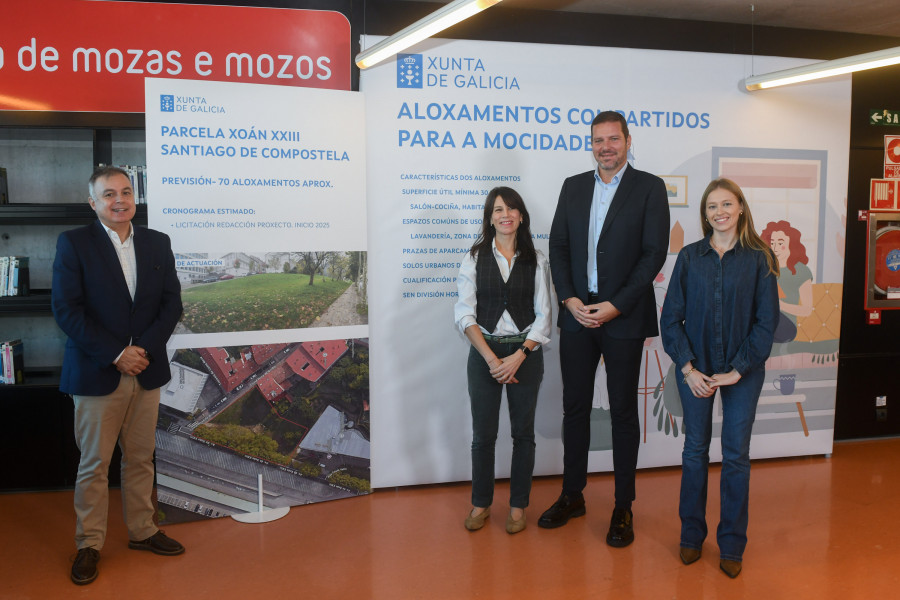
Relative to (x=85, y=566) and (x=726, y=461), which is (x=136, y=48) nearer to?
(x=85, y=566)

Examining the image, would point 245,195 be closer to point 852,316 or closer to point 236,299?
point 236,299

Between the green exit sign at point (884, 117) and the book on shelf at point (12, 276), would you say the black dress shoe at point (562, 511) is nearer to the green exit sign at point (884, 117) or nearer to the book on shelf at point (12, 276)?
the book on shelf at point (12, 276)

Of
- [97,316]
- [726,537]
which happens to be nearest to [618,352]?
[726,537]

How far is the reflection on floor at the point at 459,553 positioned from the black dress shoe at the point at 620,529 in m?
0.05

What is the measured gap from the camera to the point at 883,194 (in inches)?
203

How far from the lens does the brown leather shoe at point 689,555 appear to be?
311 cm

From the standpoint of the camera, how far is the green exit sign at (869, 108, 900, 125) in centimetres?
513

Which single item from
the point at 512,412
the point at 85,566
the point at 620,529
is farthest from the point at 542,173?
the point at 85,566

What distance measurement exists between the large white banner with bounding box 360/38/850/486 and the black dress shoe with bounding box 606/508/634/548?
0.93m

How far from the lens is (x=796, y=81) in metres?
4.15

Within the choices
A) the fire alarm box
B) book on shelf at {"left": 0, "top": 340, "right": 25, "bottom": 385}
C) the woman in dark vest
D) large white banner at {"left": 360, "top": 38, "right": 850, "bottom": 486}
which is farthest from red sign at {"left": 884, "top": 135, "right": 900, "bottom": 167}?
book on shelf at {"left": 0, "top": 340, "right": 25, "bottom": 385}

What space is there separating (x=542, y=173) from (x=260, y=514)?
2597 millimetres

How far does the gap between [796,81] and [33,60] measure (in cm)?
459

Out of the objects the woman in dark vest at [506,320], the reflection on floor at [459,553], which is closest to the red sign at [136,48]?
the woman in dark vest at [506,320]
